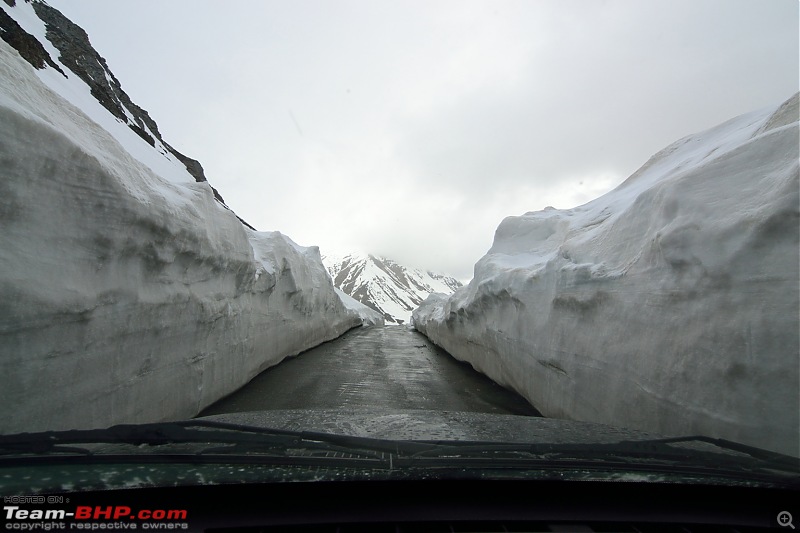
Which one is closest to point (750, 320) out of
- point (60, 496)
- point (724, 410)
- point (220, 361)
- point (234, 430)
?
point (724, 410)

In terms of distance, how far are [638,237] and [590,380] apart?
170 cm

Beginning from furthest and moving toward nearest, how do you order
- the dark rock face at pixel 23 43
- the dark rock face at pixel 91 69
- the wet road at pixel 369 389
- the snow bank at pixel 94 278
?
1. the dark rock face at pixel 91 69
2. the dark rock face at pixel 23 43
3. the wet road at pixel 369 389
4. the snow bank at pixel 94 278

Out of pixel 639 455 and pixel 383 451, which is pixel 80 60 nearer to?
pixel 383 451

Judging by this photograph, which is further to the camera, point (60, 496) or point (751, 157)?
point (751, 157)

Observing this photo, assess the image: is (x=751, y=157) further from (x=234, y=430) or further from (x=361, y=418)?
(x=234, y=430)

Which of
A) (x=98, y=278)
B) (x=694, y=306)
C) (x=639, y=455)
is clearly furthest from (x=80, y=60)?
(x=639, y=455)

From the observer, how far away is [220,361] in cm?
590

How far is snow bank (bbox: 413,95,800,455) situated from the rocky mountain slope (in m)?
4.89

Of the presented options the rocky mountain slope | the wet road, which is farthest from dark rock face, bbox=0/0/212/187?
the wet road
